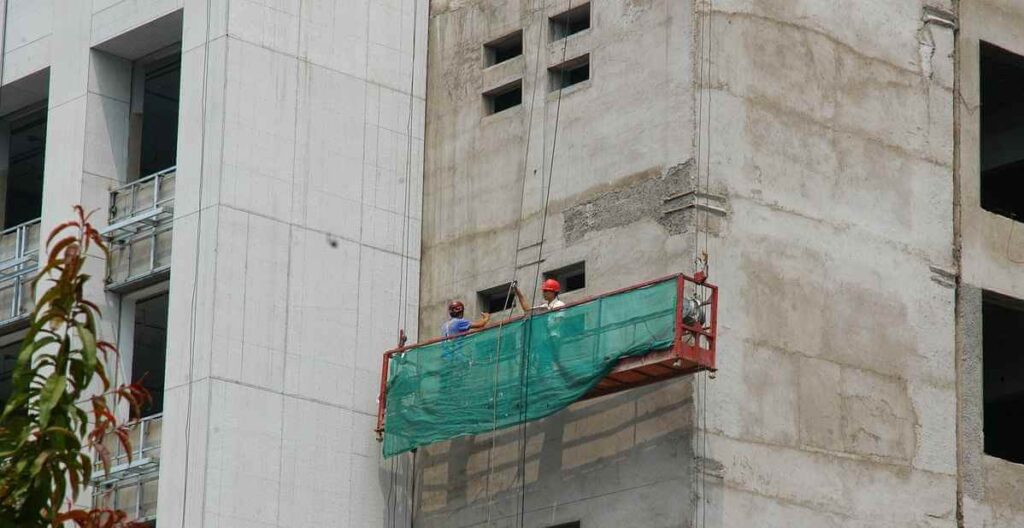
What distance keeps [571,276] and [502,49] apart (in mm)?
5328

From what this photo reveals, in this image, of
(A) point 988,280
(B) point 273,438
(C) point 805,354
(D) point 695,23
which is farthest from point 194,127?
(A) point 988,280

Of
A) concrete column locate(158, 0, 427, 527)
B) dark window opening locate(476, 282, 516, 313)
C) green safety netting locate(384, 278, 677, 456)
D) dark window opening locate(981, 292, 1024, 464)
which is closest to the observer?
green safety netting locate(384, 278, 677, 456)

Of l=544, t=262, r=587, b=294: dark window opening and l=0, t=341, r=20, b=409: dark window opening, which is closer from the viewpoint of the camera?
l=544, t=262, r=587, b=294: dark window opening

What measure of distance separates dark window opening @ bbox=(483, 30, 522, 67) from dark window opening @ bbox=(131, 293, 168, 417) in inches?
318

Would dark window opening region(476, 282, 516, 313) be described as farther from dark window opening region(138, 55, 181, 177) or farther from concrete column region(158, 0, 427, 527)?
dark window opening region(138, 55, 181, 177)

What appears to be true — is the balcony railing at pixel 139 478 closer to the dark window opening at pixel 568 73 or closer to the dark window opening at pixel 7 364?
the dark window opening at pixel 7 364

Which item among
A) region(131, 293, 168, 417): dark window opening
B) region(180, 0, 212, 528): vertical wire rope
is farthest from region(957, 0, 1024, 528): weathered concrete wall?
region(131, 293, 168, 417): dark window opening

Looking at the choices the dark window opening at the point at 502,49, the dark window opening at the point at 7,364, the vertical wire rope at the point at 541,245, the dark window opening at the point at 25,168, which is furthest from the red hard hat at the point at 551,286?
the dark window opening at the point at 25,168

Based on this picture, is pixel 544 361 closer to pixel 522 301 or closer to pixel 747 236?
pixel 522 301

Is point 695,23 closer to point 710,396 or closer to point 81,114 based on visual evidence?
point 710,396

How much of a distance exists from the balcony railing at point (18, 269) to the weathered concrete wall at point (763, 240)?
331 inches

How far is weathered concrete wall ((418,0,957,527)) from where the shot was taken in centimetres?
3766

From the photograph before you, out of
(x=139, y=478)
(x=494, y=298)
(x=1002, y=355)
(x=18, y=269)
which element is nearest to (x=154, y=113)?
(x=18, y=269)

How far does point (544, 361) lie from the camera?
1469 inches
